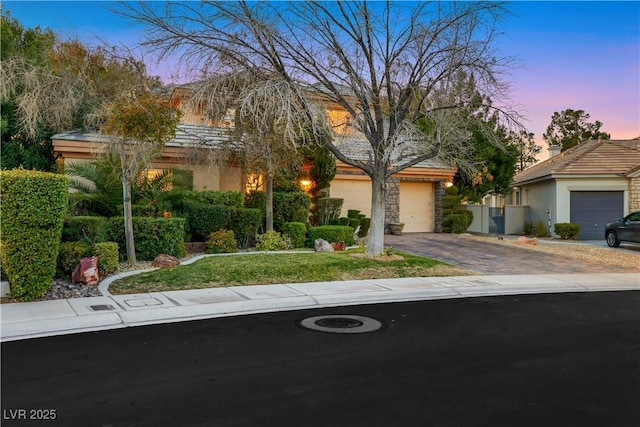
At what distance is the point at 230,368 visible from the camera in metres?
5.00

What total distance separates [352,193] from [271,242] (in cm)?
766

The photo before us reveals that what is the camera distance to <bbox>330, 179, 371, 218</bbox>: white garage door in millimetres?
21125

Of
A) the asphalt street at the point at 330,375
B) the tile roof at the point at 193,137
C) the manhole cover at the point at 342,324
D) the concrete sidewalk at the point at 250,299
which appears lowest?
the asphalt street at the point at 330,375

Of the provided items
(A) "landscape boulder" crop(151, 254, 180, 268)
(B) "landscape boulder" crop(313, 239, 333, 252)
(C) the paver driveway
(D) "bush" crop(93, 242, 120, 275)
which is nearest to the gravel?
(C) the paver driveway

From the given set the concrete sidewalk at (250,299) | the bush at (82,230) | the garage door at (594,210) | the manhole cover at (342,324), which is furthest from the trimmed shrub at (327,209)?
the garage door at (594,210)

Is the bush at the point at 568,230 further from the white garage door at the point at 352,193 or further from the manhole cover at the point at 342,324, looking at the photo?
the manhole cover at the point at 342,324

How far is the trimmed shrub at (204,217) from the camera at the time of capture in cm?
1406

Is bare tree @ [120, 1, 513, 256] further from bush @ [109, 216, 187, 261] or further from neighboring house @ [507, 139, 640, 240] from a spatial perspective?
neighboring house @ [507, 139, 640, 240]

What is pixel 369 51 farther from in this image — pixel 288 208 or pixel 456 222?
pixel 456 222

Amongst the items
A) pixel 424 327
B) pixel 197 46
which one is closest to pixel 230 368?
pixel 424 327

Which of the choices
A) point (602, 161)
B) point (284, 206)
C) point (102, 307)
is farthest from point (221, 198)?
point (602, 161)

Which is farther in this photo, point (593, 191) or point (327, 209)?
point (593, 191)

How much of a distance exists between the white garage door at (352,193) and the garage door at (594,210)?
403 inches

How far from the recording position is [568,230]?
72.6 feet
